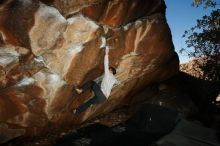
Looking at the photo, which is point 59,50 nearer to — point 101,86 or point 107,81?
point 101,86

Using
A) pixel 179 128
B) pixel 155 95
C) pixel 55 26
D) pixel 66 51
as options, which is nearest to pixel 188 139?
pixel 179 128

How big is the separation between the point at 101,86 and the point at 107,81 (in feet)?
1.06

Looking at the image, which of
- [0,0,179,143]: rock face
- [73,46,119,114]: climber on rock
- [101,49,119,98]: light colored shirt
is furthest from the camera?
[101,49,119,98]: light colored shirt

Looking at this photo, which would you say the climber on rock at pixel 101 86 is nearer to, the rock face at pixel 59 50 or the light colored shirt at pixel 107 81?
the light colored shirt at pixel 107 81

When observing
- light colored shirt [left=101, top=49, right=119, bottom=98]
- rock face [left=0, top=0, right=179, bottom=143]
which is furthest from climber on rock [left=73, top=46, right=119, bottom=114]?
rock face [left=0, top=0, right=179, bottom=143]

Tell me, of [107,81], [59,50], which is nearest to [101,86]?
[107,81]

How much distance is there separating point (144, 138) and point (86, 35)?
450 centimetres

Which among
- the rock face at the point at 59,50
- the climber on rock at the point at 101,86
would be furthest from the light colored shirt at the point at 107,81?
the rock face at the point at 59,50

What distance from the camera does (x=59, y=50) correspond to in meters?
8.55

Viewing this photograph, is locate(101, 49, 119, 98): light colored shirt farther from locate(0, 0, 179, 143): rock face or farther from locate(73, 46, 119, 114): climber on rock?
locate(0, 0, 179, 143): rock face

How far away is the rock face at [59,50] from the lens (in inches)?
306

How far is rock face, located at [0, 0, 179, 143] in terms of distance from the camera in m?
7.76

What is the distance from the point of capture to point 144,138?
10.1 metres

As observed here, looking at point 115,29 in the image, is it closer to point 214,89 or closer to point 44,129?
point 44,129
